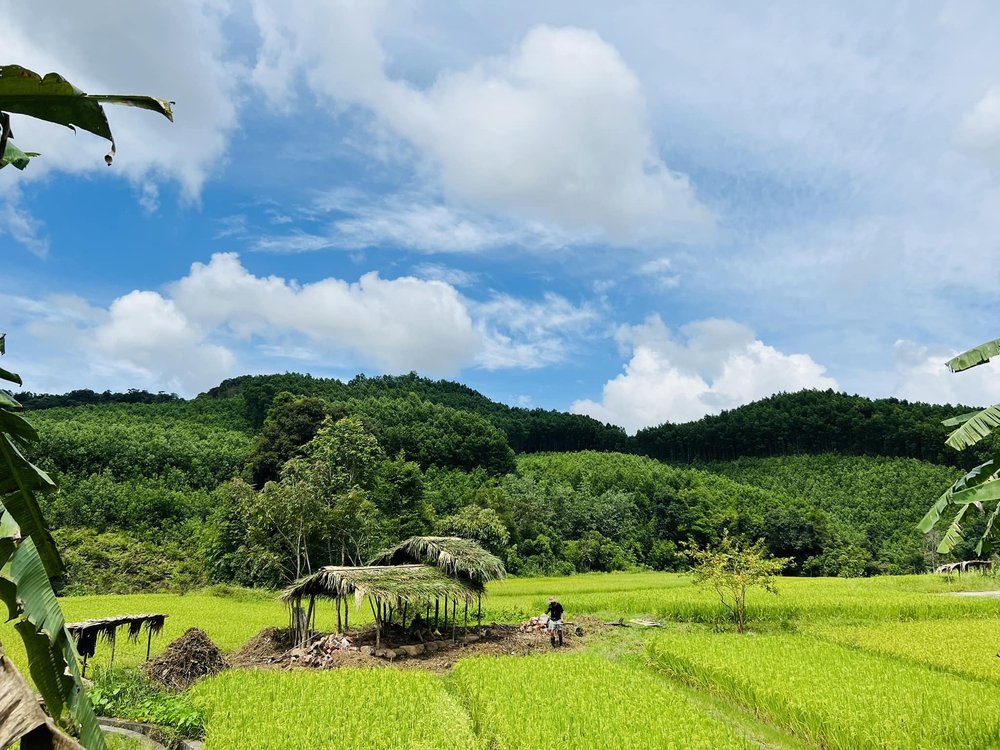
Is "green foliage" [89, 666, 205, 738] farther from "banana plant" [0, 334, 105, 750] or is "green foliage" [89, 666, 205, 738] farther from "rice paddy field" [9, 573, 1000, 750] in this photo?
"banana plant" [0, 334, 105, 750]

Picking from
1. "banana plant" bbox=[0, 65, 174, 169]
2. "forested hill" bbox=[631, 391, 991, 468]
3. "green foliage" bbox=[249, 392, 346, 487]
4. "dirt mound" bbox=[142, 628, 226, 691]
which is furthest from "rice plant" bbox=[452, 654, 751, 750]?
"forested hill" bbox=[631, 391, 991, 468]

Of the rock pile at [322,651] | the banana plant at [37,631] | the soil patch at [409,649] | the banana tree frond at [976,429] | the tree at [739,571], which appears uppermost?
the banana tree frond at [976,429]

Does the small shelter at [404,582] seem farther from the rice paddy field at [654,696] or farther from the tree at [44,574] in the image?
the tree at [44,574]

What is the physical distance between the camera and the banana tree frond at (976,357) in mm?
7328

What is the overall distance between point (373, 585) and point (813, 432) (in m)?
73.1

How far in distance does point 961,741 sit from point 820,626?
41.1ft

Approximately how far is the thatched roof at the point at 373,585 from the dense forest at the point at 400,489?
8.26m

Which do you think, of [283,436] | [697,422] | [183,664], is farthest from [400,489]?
[697,422]

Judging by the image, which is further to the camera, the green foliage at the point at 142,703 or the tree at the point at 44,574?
the green foliage at the point at 142,703

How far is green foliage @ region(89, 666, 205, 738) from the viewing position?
30.2ft

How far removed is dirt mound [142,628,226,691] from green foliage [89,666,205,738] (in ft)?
0.72

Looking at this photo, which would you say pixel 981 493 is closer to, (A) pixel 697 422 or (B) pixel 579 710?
(B) pixel 579 710

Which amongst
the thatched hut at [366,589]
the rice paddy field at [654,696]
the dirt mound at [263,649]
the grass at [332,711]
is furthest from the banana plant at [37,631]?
the dirt mound at [263,649]

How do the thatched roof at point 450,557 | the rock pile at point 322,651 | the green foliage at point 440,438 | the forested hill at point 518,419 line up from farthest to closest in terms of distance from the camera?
the forested hill at point 518,419 < the green foliage at point 440,438 < the thatched roof at point 450,557 < the rock pile at point 322,651
